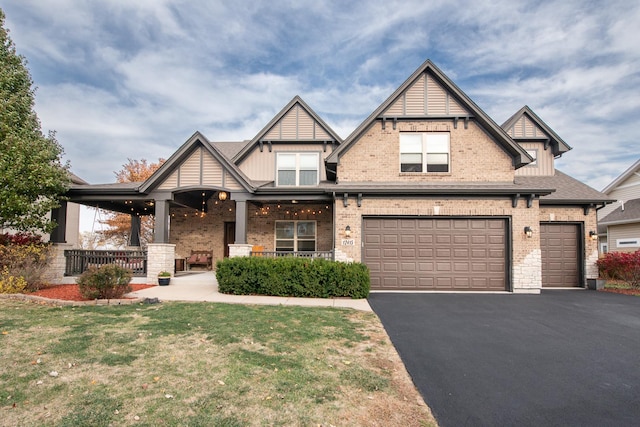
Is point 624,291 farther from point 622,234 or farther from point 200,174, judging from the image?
point 200,174

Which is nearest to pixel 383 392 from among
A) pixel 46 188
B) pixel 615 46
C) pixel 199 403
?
pixel 199 403

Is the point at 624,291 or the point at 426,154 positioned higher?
the point at 426,154

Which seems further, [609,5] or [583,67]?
[583,67]

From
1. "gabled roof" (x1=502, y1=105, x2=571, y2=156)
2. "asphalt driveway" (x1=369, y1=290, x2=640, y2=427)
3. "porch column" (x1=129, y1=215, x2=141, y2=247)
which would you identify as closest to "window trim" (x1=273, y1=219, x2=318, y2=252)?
"asphalt driveway" (x1=369, y1=290, x2=640, y2=427)

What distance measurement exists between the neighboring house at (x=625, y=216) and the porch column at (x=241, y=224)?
21685mm

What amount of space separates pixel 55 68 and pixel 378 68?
71.0ft

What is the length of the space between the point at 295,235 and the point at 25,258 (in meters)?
9.89

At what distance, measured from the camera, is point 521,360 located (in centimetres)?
460

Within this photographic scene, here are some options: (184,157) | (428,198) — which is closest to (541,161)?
(428,198)

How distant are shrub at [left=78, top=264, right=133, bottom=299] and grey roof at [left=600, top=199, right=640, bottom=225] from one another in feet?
83.3

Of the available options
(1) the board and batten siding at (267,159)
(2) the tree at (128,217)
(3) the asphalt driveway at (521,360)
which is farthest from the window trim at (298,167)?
(2) the tree at (128,217)

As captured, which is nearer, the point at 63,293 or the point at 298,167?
the point at 63,293

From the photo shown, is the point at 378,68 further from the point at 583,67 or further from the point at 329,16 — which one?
the point at 583,67

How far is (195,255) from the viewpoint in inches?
590
